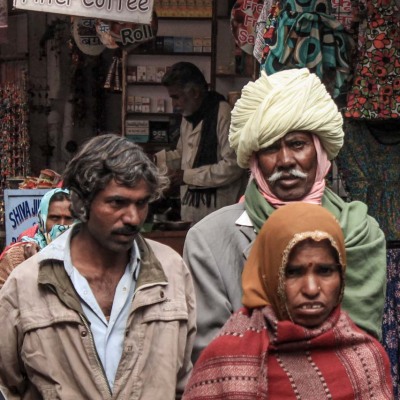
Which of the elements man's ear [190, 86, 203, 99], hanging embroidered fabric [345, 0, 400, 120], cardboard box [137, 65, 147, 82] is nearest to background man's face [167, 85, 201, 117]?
man's ear [190, 86, 203, 99]

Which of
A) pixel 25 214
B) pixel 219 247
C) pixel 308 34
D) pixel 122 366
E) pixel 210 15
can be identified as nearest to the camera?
pixel 122 366

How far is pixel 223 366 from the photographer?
395cm

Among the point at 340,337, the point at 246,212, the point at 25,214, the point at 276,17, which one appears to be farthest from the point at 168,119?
the point at 340,337

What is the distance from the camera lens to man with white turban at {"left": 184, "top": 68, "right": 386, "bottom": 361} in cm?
478

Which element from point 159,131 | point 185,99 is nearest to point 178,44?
point 159,131

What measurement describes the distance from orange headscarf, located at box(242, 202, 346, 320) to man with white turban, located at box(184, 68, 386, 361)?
736 mm

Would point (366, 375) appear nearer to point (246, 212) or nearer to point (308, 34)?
point (246, 212)

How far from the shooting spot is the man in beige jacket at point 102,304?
4469 millimetres

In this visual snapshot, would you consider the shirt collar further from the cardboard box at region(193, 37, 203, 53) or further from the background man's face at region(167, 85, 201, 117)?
the cardboard box at region(193, 37, 203, 53)

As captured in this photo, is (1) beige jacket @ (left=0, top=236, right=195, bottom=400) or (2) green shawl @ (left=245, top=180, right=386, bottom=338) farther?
(2) green shawl @ (left=245, top=180, right=386, bottom=338)

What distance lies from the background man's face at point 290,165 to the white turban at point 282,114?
0.04m

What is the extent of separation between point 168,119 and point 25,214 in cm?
259

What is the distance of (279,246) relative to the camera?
155 inches

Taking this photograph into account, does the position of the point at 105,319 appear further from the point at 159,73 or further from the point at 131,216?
the point at 159,73
